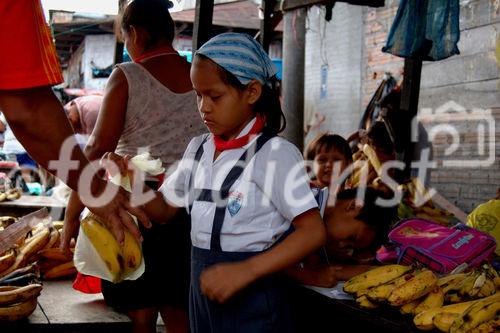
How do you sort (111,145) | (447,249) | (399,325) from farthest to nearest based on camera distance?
(111,145), (447,249), (399,325)

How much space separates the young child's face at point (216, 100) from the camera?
7.20ft

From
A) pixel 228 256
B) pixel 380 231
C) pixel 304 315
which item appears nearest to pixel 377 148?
pixel 380 231

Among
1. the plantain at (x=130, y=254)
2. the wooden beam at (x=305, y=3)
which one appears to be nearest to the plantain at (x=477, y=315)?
the plantain at (x=130, y=254)

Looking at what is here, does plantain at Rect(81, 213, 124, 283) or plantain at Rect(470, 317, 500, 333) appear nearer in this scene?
plantain at Rect(470, 317, 500, 333)

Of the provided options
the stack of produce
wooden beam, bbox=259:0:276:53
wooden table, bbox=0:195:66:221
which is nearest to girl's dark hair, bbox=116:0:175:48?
the stack of produce

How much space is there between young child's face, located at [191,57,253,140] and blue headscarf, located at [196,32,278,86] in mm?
41

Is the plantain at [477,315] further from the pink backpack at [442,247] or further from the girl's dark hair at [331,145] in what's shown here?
the girl's dark hair at [331,145]

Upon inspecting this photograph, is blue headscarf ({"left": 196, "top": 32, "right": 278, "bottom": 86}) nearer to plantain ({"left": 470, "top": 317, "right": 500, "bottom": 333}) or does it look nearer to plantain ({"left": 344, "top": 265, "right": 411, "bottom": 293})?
plantain ({"left": 344, "top": 265, "right": 411, "bottom": 293})

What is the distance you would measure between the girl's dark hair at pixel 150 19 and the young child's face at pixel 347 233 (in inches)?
50.7

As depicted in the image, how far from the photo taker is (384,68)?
9391mm

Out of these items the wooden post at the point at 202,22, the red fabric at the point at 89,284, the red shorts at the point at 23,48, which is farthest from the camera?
the wooden post at the point at 202,22

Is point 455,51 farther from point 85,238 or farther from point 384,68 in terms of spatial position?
point 384,68

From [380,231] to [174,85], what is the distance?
1386 mm

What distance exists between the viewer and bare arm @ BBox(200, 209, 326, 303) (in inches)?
76.9
